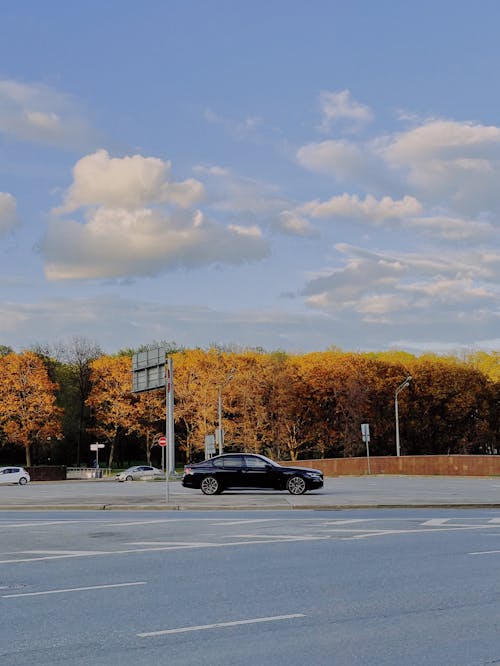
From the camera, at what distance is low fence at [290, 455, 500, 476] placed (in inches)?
2110

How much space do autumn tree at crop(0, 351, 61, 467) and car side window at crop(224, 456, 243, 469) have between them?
5268cm

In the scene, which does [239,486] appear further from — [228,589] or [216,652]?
[216,652]

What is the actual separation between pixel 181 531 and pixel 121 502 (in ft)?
29.1

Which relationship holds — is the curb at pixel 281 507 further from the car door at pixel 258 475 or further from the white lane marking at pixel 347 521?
the car door at pixel 258 475

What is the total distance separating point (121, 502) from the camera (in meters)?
26.6

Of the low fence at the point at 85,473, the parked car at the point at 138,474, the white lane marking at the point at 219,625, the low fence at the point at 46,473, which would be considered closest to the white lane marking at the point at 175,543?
the white lane marking at the point at 219,625

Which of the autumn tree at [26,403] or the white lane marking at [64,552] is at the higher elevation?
the autumn tree at [26,403]

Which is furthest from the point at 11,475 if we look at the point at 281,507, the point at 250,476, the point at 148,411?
the point at 281,507

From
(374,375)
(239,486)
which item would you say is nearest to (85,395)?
(374,375)

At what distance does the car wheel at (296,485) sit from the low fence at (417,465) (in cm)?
2614

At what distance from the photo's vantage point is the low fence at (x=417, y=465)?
176 ft

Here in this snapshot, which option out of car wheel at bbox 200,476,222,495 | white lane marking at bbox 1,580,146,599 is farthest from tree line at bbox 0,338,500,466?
white lane marking at bbox 1,580,146,599

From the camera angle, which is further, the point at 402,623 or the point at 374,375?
the point at 374,375

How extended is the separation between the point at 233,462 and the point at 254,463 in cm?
69
